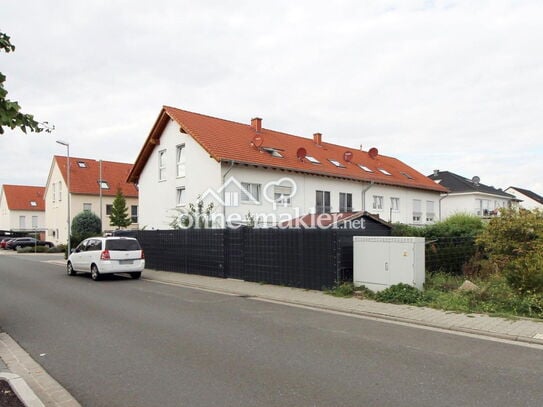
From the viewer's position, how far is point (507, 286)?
10250 millimetres

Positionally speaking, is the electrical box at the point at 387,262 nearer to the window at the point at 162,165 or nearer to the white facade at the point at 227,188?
the white facade at the point at 227,188

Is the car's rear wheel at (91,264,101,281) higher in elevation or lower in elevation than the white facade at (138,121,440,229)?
lower

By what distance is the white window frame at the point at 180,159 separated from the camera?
2498 centimetres

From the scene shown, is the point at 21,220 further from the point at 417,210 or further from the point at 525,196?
the point at 525,196

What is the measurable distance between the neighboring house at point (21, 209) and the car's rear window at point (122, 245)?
52012mm

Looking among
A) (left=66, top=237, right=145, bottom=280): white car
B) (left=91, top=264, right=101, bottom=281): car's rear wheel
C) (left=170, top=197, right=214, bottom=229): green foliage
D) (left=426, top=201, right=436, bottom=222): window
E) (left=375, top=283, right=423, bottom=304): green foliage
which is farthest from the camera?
(left=426, top=201, right=436, bottom=222): window

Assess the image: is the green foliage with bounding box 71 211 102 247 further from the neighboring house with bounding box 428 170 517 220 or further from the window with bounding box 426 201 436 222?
the neighboring house with bounding box 428 170 517 220

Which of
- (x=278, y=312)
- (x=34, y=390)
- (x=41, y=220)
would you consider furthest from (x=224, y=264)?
(x=41, y=220)

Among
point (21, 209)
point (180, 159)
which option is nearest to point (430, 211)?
point (180, 159)

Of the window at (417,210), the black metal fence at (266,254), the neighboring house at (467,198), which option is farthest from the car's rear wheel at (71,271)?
the neighboring house at (467,198)

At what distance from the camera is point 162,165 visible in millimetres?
26797

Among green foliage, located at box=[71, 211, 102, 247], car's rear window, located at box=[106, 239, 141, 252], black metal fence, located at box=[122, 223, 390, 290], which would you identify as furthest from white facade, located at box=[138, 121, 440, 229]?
green foliage, located at box=[71, 211, 102, 247]

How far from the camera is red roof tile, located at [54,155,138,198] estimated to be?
4606 cm

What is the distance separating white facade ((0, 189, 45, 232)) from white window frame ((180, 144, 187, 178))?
45.9 meters
